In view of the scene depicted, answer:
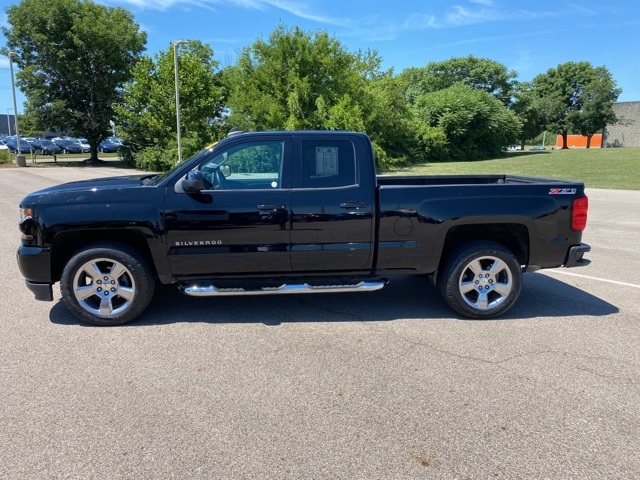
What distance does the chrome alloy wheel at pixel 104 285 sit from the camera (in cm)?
475

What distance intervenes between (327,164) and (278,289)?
4.41 ft

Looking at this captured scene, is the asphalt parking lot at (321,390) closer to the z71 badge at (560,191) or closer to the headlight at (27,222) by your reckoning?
the headlight at (27,222)

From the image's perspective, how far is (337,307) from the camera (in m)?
5.53

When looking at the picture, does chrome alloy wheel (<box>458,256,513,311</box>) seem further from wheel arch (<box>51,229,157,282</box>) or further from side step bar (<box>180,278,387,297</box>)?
wheel arch (<box>51,229,157,282</box>)

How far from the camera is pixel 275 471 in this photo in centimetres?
271

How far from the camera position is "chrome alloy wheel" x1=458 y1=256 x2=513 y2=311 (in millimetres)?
5070

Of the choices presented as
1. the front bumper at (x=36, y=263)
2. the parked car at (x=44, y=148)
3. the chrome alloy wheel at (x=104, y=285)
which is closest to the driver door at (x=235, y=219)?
the chrome alloy wheel at (x=104, y=285)

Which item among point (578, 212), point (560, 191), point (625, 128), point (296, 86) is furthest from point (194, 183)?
point (625, 128)

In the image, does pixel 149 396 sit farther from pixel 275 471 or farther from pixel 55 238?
pixel 55 238

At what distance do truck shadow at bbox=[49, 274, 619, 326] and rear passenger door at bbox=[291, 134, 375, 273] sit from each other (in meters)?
0.59

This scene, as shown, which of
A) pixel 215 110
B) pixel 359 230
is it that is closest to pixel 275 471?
pixel 359 230

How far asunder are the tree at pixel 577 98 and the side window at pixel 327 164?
87.9m

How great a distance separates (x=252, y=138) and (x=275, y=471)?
3207 millimetres

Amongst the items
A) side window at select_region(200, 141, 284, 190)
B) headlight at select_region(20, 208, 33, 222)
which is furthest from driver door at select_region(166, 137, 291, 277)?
headlight at select_region(20, 208, 33, 222)
